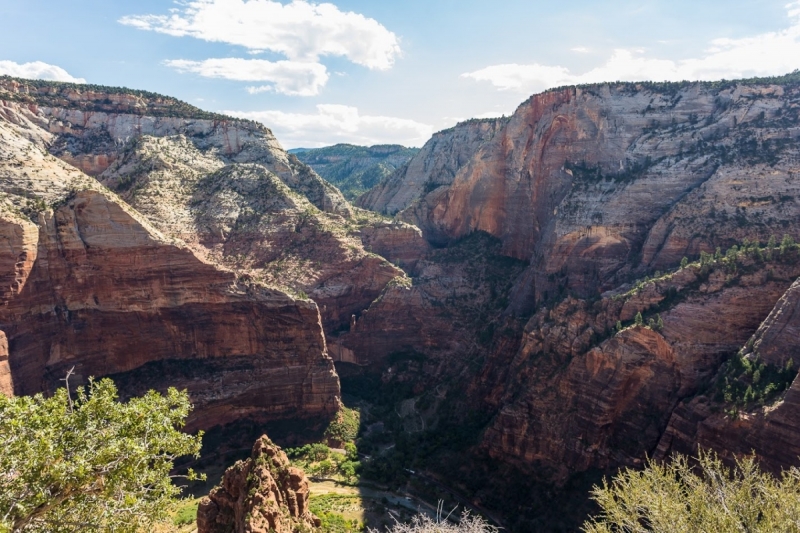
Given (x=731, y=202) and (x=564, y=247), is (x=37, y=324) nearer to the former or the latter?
(x=564, y=247)

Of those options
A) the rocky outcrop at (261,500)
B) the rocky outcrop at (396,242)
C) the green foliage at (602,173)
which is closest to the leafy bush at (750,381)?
the rocky outcrop at (261,500)

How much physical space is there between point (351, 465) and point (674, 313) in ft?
109

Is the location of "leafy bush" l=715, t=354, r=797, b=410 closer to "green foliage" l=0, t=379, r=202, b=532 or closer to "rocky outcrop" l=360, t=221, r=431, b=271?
"green foliage" l=0, t=379, r=202, b=532

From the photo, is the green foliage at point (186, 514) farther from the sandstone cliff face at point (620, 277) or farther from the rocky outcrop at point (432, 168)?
the rocky outcrop at point (432, 168)

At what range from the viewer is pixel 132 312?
158ft

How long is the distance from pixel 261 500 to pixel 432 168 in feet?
347

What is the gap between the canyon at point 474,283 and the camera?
39.0 metres

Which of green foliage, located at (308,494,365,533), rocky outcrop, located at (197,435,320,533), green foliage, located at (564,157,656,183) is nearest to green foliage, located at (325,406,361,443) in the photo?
green foliage, located at (308,494,365,533)

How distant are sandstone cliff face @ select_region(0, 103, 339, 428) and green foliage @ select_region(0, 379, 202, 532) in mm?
33664

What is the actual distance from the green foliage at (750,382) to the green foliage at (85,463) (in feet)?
110

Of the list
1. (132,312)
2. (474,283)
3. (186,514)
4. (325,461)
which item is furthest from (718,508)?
(474,283)

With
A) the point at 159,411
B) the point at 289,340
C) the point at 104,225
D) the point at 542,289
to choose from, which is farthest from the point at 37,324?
the point at 542,289

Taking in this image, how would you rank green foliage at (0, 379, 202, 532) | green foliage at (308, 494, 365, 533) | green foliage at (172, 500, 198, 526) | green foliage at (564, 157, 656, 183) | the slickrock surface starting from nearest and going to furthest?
green foliage at (0, 379, 202, 532)
green foliage at (308, 494, 365, 533)
green foliage at (172, 500, 198, 526)
green foliage at (564, 157, 656, 183)
the slickrock surface

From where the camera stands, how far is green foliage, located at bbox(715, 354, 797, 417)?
31578 mm
